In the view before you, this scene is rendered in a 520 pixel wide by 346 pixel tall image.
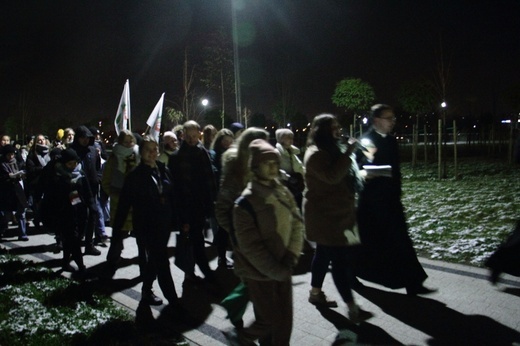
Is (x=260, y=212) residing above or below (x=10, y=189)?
above

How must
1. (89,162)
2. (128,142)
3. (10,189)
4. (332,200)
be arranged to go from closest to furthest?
(332,200) < (128,142) < (89,162) < (10,189)

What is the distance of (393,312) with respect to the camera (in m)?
4.49

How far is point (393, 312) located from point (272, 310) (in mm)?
1940

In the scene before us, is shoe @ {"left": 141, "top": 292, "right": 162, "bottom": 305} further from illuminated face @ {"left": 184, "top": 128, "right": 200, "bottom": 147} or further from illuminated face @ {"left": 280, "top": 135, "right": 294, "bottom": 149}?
illuminated face @ {"left": 280, "top": 135, "right": 294, "bottom": 149}

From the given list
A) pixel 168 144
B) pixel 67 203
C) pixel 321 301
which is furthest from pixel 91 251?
pixel 321 301

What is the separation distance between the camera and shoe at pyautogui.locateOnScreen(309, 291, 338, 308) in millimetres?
4723

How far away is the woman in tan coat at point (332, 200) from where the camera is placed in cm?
412

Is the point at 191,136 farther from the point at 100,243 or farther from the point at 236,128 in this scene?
the point at 100,243

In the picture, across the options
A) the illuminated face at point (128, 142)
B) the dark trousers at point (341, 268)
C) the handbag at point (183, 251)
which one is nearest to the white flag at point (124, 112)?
the illuminated face at point (128, 142)

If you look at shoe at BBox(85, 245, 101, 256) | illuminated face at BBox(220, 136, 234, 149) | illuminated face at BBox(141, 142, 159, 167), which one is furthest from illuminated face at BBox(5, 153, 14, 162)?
illuminated face at BBox(141, 142, 159, 167)

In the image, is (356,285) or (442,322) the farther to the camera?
(356,285)

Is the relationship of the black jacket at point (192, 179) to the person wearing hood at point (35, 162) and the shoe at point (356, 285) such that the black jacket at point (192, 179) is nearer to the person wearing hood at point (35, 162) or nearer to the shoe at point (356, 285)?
the shoe at point (356, 285)

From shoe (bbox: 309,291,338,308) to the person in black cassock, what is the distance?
47cm

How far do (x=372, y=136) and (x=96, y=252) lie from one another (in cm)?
506
